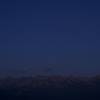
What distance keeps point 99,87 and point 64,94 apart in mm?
7289

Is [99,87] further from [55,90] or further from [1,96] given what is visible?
[1,96]

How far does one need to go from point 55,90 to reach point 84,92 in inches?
230

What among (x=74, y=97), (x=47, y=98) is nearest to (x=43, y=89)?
(x=47, y=98)

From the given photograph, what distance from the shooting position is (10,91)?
51969 millimetres

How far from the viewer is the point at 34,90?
56.2 m

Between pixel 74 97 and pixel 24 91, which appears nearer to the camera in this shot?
pixel 24 91

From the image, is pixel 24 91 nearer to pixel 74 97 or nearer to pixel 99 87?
pixel 74 97

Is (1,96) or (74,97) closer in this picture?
(1,96)

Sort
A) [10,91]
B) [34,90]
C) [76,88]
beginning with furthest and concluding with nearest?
1. [76,88]
2. [34,90]
3. [10,91]

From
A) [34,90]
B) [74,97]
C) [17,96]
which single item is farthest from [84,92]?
[17,96]

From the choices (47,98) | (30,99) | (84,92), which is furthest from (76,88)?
(30,99)

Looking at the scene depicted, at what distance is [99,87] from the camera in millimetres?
56594

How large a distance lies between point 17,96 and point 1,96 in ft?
9.69

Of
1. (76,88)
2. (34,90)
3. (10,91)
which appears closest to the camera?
(10,91)
